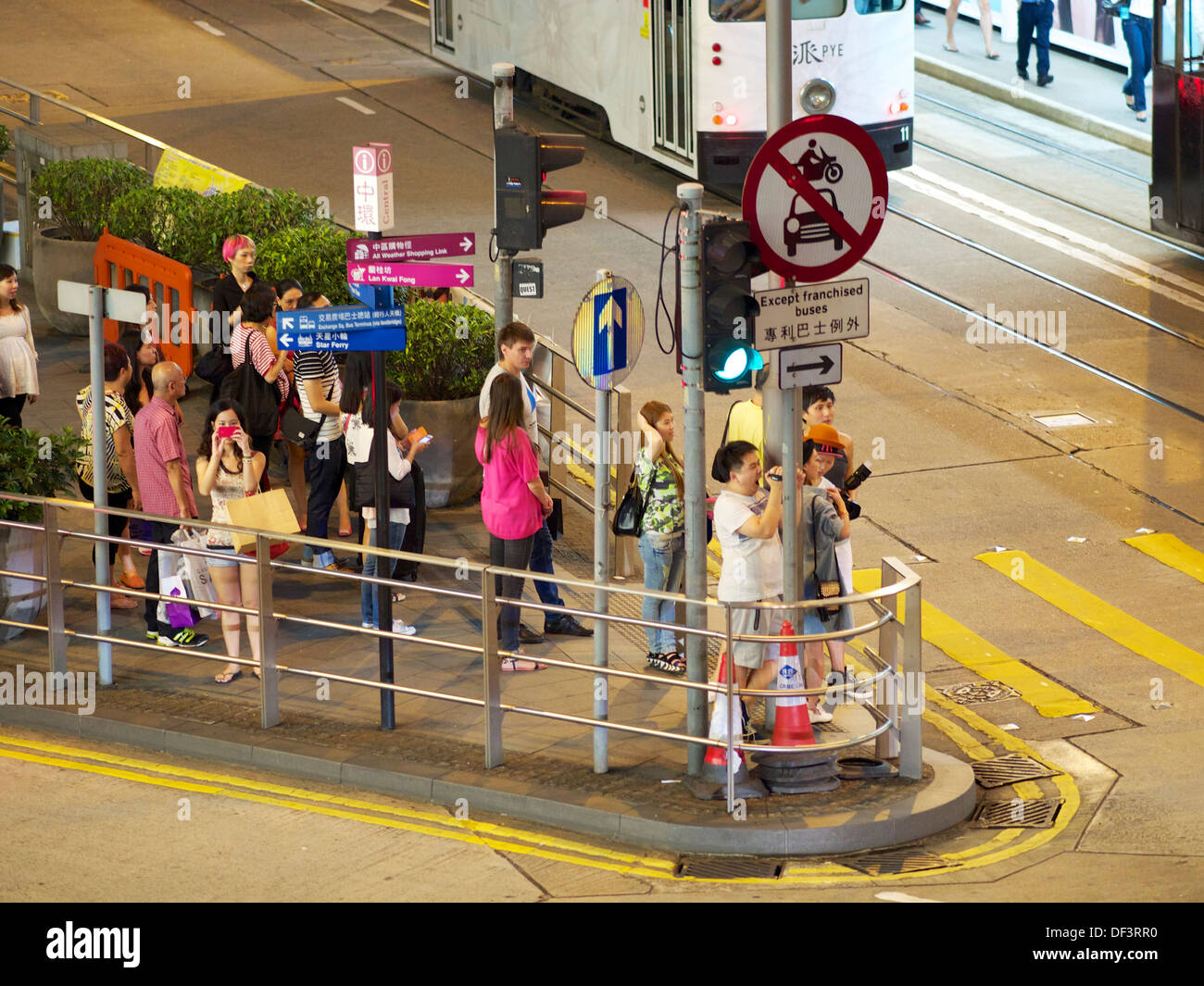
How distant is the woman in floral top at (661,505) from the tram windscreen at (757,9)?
8.45 metres

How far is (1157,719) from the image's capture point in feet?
33.6

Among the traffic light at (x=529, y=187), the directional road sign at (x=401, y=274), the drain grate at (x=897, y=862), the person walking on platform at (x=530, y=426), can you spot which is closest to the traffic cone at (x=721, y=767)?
the drain grate at (x=897, y=862)

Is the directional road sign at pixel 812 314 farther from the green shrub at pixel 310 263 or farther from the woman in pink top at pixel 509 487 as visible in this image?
the green shrub at pixel 310 263

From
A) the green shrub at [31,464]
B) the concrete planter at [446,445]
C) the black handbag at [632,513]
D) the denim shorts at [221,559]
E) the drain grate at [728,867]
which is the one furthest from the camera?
the concrete planter at [446,445]

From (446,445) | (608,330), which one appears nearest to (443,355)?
(446,445)

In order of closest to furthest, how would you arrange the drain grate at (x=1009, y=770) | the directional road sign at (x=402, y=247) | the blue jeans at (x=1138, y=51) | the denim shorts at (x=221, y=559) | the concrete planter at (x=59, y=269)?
1. the directional road sign at (x=402, y=247)
2. the drain grate at (x=1009, y=770)
3. the denim shorts at (x=221, y=559)
4. the concrete planter at (x=59, y=269)
5. the blue jeans at (x=1138, y=51)

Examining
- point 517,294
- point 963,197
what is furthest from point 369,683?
point 963,197

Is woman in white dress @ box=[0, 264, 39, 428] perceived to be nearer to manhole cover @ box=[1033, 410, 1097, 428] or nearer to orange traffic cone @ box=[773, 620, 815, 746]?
orange traffic cone @ box=[773, 620, 815, 746]

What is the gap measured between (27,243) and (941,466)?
10.1m

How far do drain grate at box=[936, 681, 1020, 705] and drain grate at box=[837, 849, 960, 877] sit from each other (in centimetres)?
207

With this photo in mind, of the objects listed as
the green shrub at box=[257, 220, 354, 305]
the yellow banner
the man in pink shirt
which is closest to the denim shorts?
the man in pink shirt

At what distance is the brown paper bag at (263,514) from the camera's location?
1029cm

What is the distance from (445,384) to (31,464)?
3.31 meters

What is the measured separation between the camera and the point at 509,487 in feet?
34.7
